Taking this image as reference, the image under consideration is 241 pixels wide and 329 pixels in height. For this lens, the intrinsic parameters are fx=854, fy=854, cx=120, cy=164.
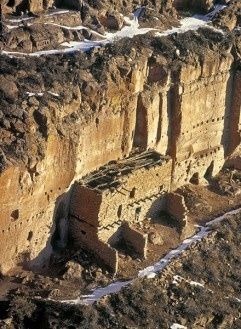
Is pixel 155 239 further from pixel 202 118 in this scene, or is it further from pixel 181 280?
pixel 202 118

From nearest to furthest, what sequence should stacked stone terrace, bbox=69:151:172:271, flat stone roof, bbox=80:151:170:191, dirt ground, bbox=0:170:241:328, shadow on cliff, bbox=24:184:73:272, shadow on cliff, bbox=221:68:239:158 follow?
dirt ground, bbox=0:170:241:328 < shadow on cliff, bbox=24:184:73:272 < stacked stone terrace, bbox=69:151:172:271 < flat stone roof, bbox=80:151:170:191 < shadow on cliff, bbox=221:68:239:158

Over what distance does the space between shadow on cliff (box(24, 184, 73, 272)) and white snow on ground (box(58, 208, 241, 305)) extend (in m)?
2.35

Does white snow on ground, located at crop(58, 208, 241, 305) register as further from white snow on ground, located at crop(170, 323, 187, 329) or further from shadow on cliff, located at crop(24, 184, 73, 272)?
shadow on cliff, located at crop(24, 184, 73, 272)

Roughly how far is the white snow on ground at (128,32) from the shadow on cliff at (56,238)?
19.7 ft

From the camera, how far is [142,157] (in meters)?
32.7

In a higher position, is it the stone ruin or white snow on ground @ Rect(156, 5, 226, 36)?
white snow on ground @ Rect(156, 5, 226, 36)

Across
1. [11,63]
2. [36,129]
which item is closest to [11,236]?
[36,129]

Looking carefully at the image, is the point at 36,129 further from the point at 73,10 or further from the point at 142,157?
the point at 73,10

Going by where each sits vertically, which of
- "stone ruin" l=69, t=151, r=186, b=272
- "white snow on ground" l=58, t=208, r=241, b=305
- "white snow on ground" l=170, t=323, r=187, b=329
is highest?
"stone ruin" l=69, t=151, r=186, b=272

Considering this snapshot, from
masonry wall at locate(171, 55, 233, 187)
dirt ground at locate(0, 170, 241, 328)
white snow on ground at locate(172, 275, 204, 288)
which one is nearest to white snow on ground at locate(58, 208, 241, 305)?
white snow on ground at locate(172, 275, 204, 288)

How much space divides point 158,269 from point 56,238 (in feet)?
12.6

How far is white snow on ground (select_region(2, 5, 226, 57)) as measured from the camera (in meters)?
33.0

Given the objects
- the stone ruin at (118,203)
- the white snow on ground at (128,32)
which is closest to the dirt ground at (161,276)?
the stone ruin at (118,203)

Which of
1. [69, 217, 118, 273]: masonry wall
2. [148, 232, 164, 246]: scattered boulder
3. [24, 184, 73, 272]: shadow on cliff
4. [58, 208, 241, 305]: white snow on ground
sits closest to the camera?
[58, 208, 241, 305]: white snow on ground
